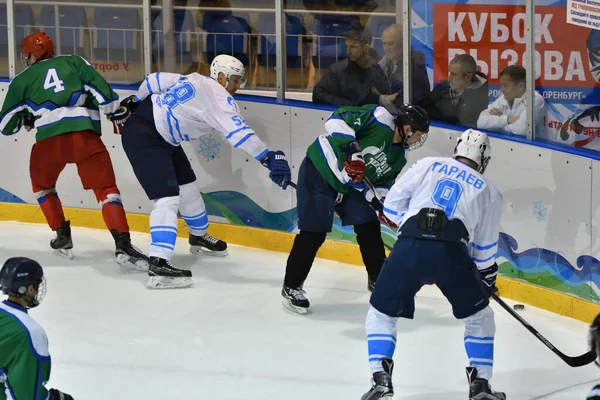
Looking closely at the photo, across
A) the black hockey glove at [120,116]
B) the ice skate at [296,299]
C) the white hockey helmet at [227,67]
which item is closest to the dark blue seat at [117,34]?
the black hockey glove at [120,116]

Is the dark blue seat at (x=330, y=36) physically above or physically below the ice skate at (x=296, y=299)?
above

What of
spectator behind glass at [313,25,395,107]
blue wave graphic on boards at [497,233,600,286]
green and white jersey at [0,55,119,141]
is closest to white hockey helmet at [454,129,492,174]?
blue wave graphic on boards at [497,233,600,286]

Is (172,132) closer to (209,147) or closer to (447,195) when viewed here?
(209,147)

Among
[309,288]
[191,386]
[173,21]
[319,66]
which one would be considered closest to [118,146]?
[173,21]

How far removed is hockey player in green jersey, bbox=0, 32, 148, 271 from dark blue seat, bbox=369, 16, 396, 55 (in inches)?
49.9

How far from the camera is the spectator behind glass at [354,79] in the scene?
585cm

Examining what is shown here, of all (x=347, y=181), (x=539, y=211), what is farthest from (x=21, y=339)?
(x=539, y=211)

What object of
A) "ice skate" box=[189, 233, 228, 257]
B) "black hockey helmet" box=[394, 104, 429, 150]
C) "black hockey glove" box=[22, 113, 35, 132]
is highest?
"black hockey helmet" box=[394, 104, 429, 150]

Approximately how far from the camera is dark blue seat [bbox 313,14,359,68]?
5.92 metres

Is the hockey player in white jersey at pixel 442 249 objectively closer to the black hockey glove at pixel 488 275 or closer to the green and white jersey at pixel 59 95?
Answer: the black hockey glove at pixel 488 275

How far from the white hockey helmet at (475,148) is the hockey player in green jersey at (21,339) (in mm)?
1409

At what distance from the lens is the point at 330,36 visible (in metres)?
5.98

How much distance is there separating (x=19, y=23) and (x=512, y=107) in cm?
307

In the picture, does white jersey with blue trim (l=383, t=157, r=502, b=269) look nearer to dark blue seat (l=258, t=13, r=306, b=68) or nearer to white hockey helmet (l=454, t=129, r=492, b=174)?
white hockey helmet (l=454, t=129, r=492, b=174)
